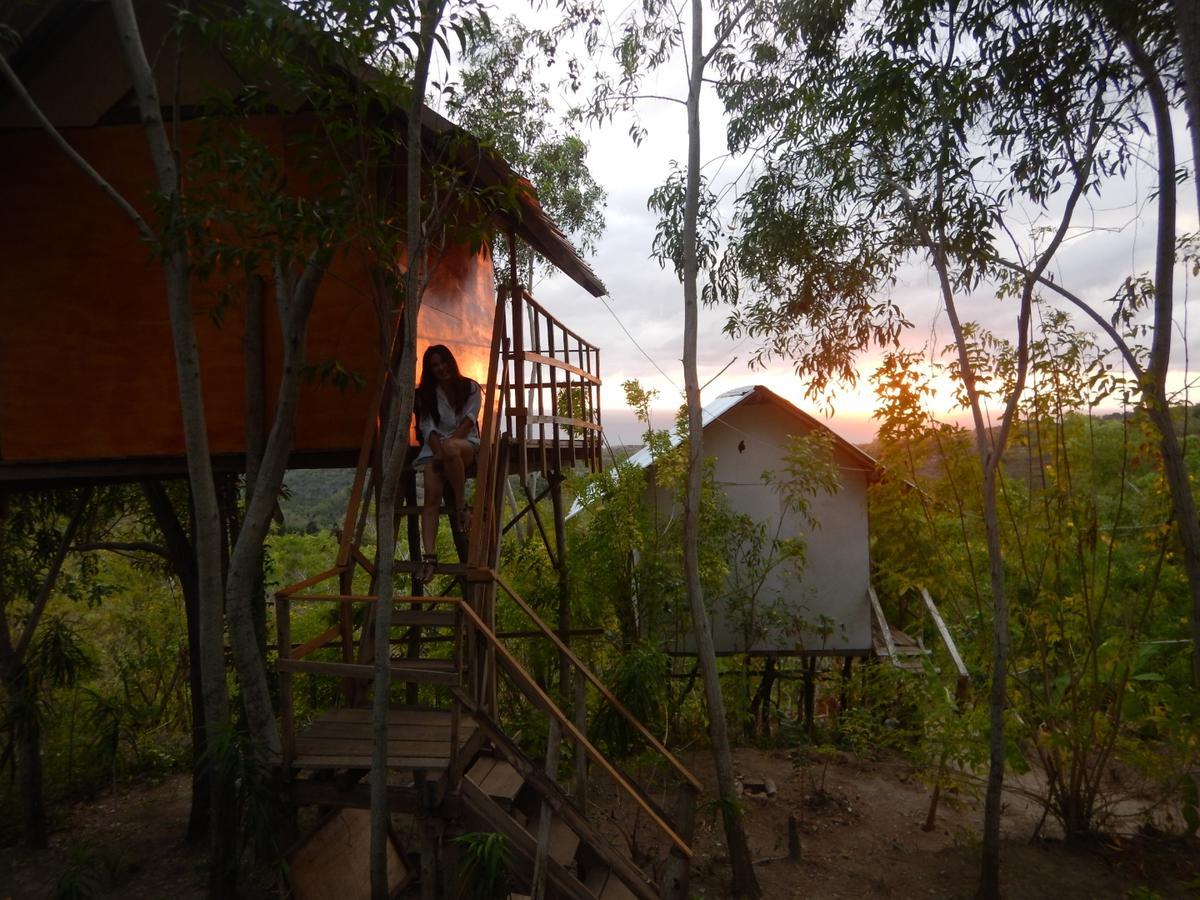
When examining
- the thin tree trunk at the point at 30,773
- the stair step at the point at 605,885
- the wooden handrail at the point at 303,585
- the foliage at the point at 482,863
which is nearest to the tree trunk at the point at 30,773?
the thin tree trunk at the point at 30,773

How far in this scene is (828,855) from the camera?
910 centimetres

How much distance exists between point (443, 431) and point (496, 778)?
263cm

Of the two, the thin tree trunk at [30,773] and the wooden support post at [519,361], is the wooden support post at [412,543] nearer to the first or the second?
the wooden support post at [519,361]

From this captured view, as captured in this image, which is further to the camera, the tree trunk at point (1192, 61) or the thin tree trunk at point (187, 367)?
the thin tree trunk at point (187, 367)

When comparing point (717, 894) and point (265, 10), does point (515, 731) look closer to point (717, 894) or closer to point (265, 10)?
point (717, 894)

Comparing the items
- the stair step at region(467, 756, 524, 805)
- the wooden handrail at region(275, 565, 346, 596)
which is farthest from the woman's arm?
the stair step at region(467, 756, 524, 805)

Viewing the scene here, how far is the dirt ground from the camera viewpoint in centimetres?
792

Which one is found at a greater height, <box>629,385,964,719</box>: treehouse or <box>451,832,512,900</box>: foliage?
<box>629,385,964,719</box>: treehouse

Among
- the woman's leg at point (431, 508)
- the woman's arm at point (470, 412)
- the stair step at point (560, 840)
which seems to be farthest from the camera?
the woman's arm at point (470, 412)

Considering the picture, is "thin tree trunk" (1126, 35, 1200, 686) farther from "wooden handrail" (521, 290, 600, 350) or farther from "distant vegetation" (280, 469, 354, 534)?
"distant vegetation" (280, 469, 354, 534)

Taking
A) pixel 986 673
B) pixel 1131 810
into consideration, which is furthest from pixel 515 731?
pixel 1131 810

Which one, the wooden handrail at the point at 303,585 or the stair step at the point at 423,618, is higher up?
the wooden handrail at the point at 303,585

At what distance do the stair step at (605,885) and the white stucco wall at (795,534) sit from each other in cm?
651

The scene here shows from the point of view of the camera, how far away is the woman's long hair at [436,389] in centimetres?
681
